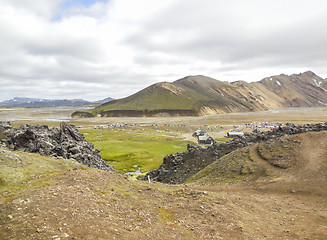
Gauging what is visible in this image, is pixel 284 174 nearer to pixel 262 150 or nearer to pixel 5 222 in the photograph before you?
pixel 262 150

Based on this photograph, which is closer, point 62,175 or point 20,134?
point 62,175

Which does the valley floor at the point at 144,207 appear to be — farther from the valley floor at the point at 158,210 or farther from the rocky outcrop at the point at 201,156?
the rocky outcrop at the point at 201,156

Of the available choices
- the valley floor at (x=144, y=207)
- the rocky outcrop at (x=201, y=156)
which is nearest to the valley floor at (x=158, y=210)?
the valley floor at (x=144, y=207)

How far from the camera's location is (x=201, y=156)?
4638 cm

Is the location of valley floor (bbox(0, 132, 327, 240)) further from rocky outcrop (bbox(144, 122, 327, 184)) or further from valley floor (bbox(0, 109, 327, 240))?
rocky outcrop (bbox(144, 122, 327, 184))

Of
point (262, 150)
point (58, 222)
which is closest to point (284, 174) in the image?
point (262, 150)

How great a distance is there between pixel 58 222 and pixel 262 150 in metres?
34.6

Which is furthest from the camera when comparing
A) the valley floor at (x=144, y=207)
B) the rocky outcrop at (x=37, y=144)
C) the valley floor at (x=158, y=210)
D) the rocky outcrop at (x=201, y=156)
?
the rocky outcrop at (x=201, y=156)

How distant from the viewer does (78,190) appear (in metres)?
18.2

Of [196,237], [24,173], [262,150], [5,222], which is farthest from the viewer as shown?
[262,150]

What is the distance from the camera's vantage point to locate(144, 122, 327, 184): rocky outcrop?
43000 millimetres

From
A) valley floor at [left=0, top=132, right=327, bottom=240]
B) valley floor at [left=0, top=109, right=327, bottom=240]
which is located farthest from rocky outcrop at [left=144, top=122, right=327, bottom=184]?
valley floor at [left=0, top=132, right=327, bottom=240]

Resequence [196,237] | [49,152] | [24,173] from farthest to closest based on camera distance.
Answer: [49,152] → [24,173] → [196,237]

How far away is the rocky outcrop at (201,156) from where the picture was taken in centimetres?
4300
